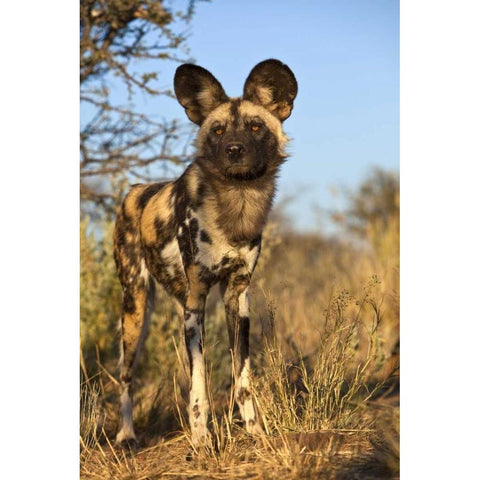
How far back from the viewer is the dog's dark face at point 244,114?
328 centimetres

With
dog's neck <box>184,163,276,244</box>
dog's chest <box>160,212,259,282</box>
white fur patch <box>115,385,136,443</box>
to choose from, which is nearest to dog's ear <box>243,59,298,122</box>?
dog's neck <box>184,163,276,244</box>

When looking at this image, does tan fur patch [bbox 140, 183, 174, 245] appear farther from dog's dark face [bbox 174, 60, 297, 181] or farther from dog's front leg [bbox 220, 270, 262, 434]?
dog's front leg [bbox 220, 270, 262, 434]

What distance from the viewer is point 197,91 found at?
345 centimetres

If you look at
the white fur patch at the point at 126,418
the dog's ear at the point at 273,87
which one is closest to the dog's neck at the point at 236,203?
the dog's ear at the point at 273,87

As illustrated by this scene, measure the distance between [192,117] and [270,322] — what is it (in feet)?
3.38

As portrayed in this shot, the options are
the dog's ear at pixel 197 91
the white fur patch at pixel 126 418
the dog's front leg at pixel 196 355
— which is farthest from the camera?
the white fur patch at pixel 126 418

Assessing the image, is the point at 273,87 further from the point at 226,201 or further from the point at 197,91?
the point at 226,201

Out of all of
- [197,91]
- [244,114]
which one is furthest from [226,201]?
[197,91]

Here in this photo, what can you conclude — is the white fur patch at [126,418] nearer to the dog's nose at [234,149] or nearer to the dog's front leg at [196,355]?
the dog's front leg at [196,355]

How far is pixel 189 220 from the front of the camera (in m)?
3.39
